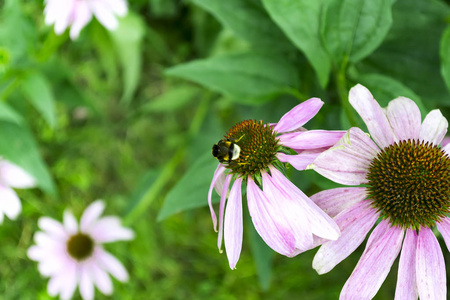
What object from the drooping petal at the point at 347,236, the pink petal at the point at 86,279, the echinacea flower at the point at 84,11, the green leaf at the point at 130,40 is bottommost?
the drooping petal at the point at 347,236

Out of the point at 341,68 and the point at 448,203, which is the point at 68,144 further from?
the point at 448,203

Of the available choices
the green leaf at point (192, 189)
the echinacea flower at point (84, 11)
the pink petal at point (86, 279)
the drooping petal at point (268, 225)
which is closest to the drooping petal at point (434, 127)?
the drooping petal at point (268, 225)

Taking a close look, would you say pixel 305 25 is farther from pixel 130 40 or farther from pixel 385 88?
pixel 130 40

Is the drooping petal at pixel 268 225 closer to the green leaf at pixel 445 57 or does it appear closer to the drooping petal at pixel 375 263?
the drooping petal at pixel 375 263

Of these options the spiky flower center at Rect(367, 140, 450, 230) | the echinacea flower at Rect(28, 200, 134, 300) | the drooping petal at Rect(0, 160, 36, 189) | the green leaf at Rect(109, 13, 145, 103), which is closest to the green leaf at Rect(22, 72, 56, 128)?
the drooping petal at Rect(0, 160, 36, 189)

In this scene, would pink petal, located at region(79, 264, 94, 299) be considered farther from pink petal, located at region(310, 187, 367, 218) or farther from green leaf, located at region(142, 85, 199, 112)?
pink petal, located at region(310, 187, 367, 218)

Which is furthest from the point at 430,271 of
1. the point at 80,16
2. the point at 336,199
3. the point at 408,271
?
the point at 80,16
